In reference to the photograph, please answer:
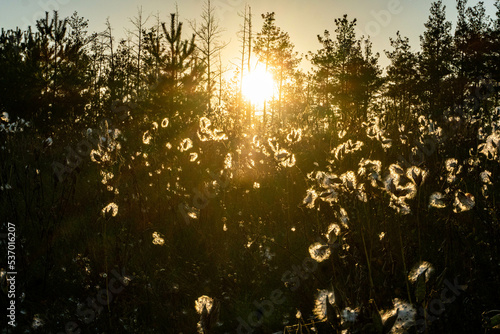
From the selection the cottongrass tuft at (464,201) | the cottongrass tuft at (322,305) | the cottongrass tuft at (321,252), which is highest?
the cottongrass tuft at (464,201)

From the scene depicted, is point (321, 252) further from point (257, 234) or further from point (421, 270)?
point (257, 234)

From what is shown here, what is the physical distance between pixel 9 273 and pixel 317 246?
2.50m

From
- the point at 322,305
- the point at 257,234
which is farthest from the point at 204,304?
the point at 257,234

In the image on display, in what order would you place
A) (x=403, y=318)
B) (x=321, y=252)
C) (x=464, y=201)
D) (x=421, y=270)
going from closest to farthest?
(x=403, y=318) → (x=421, y=270) → (x=321, y=252) → (x=464, y=201)

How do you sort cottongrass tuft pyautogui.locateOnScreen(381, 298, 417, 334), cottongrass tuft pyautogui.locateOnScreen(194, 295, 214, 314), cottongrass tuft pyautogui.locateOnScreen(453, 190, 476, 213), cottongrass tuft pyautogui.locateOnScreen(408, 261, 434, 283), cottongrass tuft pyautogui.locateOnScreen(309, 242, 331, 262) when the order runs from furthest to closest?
cottongrass tuft pyautogui.locateOnScreen(453, 190, 476, 213) < cottongrass tuft pyautogui.locateOnScreen(309, 242, 331, 262) < cottongrass tuft pyautogui.locateOnScreen(408, 261, 434, 283) < cottongrass tuft pyautogui.locateOnScreen(194, 295, 214, 314) < cottongrass tuft pyautogui.locateOnScreen(381, 298, 417, 334)

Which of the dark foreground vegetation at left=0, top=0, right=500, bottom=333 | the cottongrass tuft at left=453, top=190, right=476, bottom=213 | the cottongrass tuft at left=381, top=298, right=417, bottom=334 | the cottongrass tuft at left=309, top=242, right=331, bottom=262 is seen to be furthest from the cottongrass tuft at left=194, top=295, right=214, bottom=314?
the cottongrass tuft at left=453, top=190, right=476, bottom=213

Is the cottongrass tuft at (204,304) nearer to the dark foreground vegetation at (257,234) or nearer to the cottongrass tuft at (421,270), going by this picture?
the dark foreground vegetation at (257,234)

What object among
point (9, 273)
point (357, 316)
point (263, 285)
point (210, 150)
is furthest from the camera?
point (210, 150)

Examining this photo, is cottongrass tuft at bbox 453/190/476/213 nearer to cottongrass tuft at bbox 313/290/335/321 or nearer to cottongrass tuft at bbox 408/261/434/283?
cottongrass tuft at bbox 408/261/434/283

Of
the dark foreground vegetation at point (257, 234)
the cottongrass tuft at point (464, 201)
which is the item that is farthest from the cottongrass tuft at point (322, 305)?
the cottongrass tuft at point (464, 201)

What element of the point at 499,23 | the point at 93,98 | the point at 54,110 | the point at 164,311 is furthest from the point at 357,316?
the point at 499,23

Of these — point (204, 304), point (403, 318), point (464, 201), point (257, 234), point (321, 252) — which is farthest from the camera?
point (257, 234)

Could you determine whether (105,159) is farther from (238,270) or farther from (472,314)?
(472,314)

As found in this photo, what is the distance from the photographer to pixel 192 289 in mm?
2910
